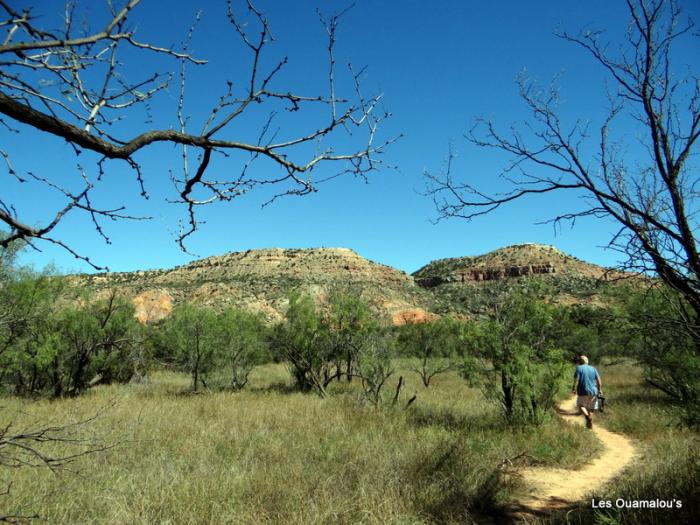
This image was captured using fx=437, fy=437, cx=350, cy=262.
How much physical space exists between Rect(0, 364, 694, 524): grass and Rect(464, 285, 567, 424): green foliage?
22.8 inches

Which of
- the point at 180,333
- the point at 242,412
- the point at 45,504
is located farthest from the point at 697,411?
the point at 180,333

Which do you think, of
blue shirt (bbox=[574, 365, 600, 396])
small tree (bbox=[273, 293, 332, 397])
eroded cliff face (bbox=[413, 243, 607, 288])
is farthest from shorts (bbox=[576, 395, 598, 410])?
eroded cliff face (bbox=[413, 243, 607, 288])

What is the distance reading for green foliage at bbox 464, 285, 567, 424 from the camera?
996 centimetres

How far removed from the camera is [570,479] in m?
7.17

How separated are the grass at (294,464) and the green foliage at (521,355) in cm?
58

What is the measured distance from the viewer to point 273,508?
5.02 m

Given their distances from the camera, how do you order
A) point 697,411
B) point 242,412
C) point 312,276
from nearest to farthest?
point 697,411
point 242,412
point 312,276

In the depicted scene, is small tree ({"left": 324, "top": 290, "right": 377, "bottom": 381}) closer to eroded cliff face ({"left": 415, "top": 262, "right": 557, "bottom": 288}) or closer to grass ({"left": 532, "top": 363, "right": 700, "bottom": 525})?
grass ({"left": 532, "top": 363, "right": 700, "bottom": 525})

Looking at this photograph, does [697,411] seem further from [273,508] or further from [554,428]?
[273,508]

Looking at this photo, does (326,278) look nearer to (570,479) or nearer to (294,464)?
(570,479)

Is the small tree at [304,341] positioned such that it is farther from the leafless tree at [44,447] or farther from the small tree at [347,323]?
the leafless tree at [44,447]

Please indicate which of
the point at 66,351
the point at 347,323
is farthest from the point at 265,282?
the point at 66,351

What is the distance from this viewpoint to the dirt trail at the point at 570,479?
19.6ft

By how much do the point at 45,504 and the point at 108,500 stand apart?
646 mm
